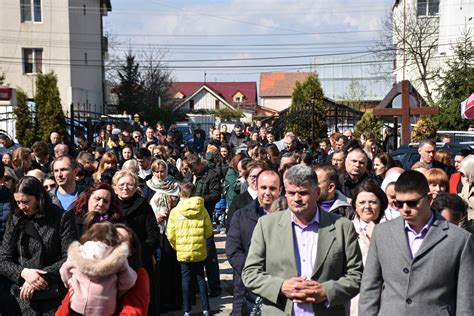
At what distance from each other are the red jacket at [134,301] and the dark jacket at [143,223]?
94.8 inches

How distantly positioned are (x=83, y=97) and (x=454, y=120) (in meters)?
25.4

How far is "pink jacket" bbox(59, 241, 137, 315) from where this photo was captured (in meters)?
4.82

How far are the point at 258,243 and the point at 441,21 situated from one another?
4304cm

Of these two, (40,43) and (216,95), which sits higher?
(216,95)

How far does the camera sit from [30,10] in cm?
4356

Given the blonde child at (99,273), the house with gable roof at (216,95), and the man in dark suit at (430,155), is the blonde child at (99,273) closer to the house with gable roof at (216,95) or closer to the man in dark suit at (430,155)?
the man in dark suit at (430,155)

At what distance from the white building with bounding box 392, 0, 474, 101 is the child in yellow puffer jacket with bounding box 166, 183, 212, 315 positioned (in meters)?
34.2

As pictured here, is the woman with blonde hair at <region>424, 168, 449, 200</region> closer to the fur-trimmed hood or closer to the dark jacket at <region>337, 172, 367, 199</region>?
the dark jacket at <region>337, 172, 367, 199</region>

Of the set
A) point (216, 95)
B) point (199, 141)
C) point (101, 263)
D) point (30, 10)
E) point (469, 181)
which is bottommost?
point (101, 263)

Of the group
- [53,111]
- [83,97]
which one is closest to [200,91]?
[83,97]

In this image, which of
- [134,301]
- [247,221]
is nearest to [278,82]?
[247,221]

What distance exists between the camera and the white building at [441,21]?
4356cm

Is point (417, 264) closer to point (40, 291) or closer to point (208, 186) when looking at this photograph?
point (40, 291)

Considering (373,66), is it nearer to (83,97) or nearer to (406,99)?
(83,97)
